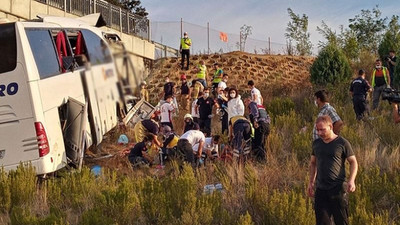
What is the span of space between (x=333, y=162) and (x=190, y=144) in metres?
4.80

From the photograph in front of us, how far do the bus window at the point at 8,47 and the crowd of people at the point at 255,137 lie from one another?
3764 mm

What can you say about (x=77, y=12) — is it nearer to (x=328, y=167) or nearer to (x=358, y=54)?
(x=358, y=54)

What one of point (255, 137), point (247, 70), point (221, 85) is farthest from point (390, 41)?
point (255, 137)

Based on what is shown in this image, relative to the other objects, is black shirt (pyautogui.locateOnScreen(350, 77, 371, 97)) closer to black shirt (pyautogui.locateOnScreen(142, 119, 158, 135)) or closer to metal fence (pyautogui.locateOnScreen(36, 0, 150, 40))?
black shirt (pyautogui.locateOnScreen(142, 119, 158, 135))

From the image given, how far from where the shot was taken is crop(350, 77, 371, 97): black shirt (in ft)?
44.2

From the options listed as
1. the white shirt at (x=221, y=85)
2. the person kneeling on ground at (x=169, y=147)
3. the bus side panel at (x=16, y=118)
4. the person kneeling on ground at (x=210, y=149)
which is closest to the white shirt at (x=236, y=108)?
the person kneeling on ground at (x=210, y=149)

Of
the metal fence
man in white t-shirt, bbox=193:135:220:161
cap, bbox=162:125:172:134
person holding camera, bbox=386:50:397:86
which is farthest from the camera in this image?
the metal fence

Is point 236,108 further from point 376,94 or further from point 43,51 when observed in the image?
point 376,94

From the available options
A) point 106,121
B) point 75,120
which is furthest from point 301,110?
point 75,120

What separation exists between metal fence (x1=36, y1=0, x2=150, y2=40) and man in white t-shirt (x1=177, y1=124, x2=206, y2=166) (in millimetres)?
9371

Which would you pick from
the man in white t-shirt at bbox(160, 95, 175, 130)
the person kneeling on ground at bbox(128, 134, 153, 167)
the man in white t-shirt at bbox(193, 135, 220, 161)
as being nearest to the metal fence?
the man in white t-shirt at bbox(160, 95, 175, 130)

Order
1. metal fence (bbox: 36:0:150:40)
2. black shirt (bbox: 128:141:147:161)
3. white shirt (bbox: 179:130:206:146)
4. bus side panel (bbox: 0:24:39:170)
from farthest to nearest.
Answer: metal fence (bbox: 36:0:150:40) < black shirt (bbox: 128:141:147:161) < white shirt (bbox: 179:130:206:146) < bus side panel (bbox: 0:24:39:170)

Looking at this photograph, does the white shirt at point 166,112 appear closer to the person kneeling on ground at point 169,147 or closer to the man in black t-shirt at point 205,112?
the man in black t-shirt at point 205,112

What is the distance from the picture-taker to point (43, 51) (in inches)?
296
